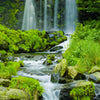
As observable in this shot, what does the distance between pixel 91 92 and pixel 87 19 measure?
14577 millimetres

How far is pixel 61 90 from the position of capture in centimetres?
488

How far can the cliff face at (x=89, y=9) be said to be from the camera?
14.0 metres

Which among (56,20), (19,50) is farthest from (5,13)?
(19,50)

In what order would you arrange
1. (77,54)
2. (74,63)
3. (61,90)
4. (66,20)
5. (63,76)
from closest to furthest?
(61,90)
(63,76)
(74,63)
(77,54)
(66,20)

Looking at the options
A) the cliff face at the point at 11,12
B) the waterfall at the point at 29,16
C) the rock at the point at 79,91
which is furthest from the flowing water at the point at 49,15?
the rock at the point at 79,91

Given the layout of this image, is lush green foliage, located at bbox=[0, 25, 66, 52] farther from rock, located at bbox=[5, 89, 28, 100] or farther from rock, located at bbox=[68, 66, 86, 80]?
rock, located at bbox=[5, 89, 28, 100]

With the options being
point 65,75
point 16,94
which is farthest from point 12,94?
point 65,75

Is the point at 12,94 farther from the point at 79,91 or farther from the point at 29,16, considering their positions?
the point at 29,16

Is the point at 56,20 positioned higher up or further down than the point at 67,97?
higher up

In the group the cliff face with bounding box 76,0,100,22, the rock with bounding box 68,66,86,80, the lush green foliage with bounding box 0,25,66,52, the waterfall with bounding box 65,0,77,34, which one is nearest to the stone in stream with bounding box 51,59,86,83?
the rock with bounding box 68,66,86,80

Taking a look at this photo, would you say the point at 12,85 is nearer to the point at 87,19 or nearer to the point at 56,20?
the point at 87,19

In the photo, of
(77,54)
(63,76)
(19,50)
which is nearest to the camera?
(63,76)

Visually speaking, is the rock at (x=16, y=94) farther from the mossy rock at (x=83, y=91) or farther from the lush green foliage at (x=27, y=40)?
the lush green foliage at (x=27, y=40)

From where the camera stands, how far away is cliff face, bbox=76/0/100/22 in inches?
552
